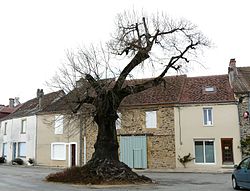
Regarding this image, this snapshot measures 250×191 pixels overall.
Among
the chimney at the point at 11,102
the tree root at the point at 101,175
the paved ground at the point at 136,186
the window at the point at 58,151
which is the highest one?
the chimney at the point at 11,102

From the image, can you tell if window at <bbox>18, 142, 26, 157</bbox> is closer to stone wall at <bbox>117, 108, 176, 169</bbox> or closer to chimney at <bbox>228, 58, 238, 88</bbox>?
stone wall at <bbox>117, 108, 176, 169</bbox>

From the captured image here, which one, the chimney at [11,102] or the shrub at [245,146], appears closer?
the shrub at [245,146]

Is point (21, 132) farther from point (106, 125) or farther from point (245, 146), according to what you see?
point (245, 146)

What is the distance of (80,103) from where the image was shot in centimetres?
1964

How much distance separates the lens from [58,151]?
35.7 meters

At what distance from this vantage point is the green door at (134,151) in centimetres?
3089

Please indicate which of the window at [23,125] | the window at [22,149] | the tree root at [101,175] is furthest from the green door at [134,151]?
the window at [23,125]

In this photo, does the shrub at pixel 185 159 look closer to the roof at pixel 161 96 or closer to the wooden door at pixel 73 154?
the roof at pixel 161 96

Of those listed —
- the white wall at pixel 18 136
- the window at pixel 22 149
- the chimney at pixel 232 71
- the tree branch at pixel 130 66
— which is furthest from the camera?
the window at pixel 22 149

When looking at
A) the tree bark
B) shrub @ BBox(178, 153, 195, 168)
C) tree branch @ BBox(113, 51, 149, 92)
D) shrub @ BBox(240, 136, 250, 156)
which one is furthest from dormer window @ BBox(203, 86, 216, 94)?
the tree bark

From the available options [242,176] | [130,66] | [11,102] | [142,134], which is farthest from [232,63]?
[11,102]

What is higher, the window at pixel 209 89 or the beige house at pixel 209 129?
the window at pixel 209 89

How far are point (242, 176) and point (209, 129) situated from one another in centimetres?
1521

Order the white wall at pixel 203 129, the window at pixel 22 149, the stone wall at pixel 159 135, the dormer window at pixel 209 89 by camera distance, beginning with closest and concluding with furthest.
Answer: the white wall at pixel 203 129 → the stone wall at pixel 159 135 → the dormer window at pixel 209 89 → the window at pixel 22 149
